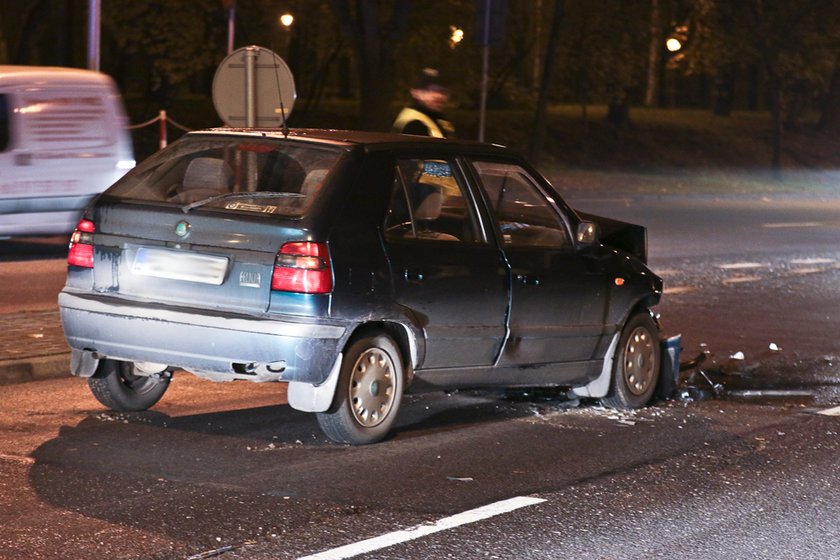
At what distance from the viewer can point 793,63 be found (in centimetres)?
4322

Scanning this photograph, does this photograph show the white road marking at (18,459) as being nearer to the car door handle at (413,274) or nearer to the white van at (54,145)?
the car door handle at (413,274)

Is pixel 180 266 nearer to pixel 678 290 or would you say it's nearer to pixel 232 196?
pixel 232 196

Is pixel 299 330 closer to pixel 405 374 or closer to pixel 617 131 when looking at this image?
pixel 405 374

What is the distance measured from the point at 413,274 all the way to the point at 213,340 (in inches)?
42.3

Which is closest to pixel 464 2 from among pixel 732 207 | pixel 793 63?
pixel 732 207

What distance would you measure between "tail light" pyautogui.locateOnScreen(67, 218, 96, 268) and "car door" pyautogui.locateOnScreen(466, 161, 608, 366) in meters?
2.10

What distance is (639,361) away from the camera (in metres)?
8.83

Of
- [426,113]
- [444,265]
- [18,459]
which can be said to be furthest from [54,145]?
[18,459]

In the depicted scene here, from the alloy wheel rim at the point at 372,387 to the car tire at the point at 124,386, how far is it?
1.21 m

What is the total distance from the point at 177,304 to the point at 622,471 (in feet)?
7.57

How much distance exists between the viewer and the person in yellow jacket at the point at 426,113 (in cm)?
1145

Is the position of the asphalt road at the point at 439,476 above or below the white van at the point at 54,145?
below

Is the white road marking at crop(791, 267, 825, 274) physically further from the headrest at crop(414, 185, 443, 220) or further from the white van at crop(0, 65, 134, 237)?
the headrest at crop(414, 185, 443, 220)

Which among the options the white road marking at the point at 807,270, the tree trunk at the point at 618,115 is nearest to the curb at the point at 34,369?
the white road marking at the point at 807,270
